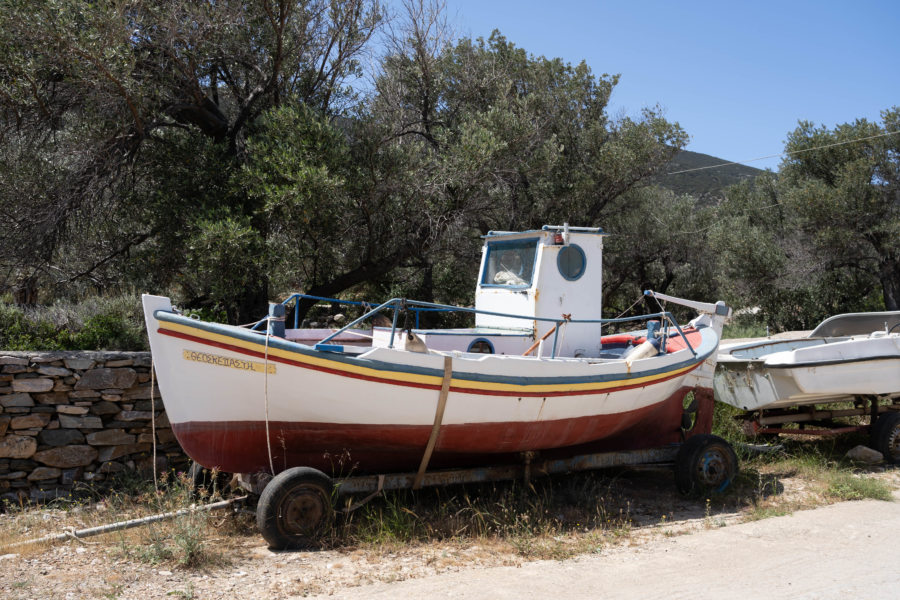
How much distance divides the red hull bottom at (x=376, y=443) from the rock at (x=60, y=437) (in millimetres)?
1789

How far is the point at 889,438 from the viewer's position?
8.16 metres

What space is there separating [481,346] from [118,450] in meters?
3.69

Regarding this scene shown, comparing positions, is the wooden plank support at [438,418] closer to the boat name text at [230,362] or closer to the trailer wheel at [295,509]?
the trailer wheel at [295,509]

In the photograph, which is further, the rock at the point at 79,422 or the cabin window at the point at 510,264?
the cabin window at the point at 510,264

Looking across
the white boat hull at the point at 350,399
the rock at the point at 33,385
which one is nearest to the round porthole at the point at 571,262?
the white boat hull at the point at 350,399

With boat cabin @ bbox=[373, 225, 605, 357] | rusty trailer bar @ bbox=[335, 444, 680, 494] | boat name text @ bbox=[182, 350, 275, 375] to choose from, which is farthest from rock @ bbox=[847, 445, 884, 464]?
boat name text @ bbox=[182, 350, 275, 375]

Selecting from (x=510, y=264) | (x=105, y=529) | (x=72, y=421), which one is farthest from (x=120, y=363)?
(x=510, y=264)

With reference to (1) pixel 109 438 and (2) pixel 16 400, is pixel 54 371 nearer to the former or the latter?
(2) pixel 16 400

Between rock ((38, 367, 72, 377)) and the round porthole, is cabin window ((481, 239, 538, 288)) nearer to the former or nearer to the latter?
the round porthole

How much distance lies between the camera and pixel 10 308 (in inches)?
274

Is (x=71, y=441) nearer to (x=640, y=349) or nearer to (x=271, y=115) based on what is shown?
(x=271, y=115)

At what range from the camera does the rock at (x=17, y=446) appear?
20.2 feet

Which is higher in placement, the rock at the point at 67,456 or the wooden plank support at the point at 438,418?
the wooden plank support at the point at 438,418

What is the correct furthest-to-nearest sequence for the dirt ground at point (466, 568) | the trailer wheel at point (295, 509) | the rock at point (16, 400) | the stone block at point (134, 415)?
1. the stone block at point (134, 415)
2. the rock at point (16, 400)
3. the trailer wheel at point (295, 509)
4. the dirt ground at point (466, 568)
